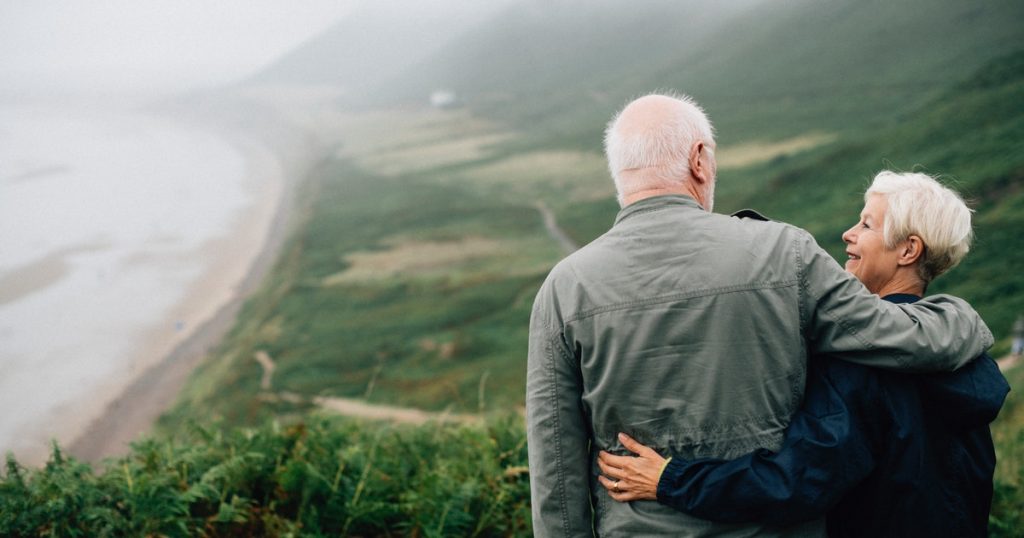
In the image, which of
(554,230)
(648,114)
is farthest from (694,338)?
(554,230)

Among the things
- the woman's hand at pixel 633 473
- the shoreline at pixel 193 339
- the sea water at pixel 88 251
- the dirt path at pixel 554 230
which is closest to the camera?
the woman's hand at pixel 633 473

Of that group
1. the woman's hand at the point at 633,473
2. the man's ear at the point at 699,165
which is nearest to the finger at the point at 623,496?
the woman's hand at the point at 633,473

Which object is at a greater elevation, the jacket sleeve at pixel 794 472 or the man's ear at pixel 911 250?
the man's ear at pixel 911 250

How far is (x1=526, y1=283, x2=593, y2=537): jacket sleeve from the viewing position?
248 cm

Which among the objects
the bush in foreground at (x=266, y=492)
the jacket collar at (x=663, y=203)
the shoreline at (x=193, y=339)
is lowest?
the shoreline at (x=193, y=339)

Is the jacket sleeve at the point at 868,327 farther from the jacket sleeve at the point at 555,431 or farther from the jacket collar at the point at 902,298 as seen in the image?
the jacket sleeve at the point at 555,431

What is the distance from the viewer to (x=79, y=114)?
9062 cm

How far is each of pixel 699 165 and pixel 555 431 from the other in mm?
1026

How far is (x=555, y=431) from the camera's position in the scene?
98.2 inches

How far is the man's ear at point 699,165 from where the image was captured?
249cm

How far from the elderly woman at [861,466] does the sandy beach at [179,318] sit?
13.5 ft

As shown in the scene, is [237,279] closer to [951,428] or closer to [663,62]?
[951,428]

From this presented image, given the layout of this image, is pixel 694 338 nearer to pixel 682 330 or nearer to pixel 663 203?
pixel 682 330

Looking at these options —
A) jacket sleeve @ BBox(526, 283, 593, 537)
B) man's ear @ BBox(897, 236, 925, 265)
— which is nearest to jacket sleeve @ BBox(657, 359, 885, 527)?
jacket sleeve @ BBox(526, 283, 593, 537)
